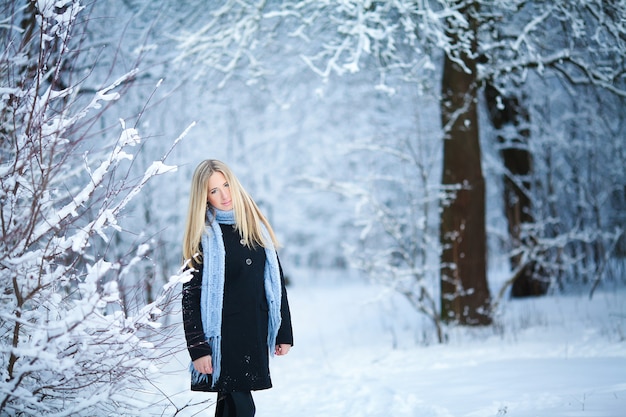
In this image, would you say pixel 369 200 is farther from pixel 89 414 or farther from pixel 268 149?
pixel 268 149

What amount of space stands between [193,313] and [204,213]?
0.54m

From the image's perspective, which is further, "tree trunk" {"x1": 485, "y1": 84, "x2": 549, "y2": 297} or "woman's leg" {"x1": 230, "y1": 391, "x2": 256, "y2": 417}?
"tree trunk" {"x1": 485, "y1": 84, "x2": 549, "y2": 297}

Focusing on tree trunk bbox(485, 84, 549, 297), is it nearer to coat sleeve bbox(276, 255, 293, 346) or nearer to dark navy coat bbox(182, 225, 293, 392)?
coat sleeve bbox(276, 255, 293, 346)

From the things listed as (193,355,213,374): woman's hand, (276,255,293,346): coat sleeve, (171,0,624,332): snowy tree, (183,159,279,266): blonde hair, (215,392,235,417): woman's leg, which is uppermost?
(171,0,624,332): snowy tree

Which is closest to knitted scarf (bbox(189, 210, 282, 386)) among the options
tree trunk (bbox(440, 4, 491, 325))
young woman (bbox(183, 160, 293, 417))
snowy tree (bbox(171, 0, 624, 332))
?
young woman (bbox(183, 160, 293, 417))

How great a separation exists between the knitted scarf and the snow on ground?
11.0 inches

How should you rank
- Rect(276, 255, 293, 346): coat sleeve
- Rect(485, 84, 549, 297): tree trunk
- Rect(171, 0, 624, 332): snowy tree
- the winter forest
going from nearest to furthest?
the winter forest < Rect(276, 255, 293, 346): coat sleeve < Rect(171, 0, 624, 332): snowy tree < Rect(485, 84, 549, 297): tree trunk

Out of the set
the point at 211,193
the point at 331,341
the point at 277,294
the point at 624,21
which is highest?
the point at 624,21

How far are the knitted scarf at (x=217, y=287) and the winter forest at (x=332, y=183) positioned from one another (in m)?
0.19

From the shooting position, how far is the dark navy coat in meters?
2.89

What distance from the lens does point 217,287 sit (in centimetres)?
293

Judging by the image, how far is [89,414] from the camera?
2.73m

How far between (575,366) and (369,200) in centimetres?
292

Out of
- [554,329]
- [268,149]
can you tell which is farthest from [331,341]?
[268,149]
